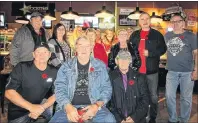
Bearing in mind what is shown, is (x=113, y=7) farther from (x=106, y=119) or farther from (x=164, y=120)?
(x=106, y=119)

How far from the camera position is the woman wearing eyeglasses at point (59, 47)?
13.1ft

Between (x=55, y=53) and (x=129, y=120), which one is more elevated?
(x=55, y=53)

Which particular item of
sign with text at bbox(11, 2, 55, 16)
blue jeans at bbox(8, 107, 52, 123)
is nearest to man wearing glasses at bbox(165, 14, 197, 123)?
blue jeans at bbox(8, 107, 52, 123)

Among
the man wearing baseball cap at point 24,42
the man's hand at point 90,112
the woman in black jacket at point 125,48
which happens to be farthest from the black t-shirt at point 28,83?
the woman in black jacket at point 125,48

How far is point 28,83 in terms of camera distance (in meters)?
2.87

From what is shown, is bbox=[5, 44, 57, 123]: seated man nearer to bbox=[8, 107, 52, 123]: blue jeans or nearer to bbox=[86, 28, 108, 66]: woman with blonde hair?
bbox=[8, 107, 52, 123]: blue jeans

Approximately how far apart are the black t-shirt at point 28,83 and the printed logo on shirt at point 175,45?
6.58ft

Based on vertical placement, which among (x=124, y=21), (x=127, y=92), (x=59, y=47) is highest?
(x=124, y=21)

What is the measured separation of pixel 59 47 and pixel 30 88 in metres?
1.37

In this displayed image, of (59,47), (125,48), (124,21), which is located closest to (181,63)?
(125,48)

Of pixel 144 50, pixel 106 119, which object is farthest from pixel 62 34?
pixel 106 119

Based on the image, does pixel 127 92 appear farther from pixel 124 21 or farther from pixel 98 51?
pixel 124 21

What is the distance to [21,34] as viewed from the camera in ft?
13.2

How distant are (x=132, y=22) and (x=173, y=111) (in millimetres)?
7704
